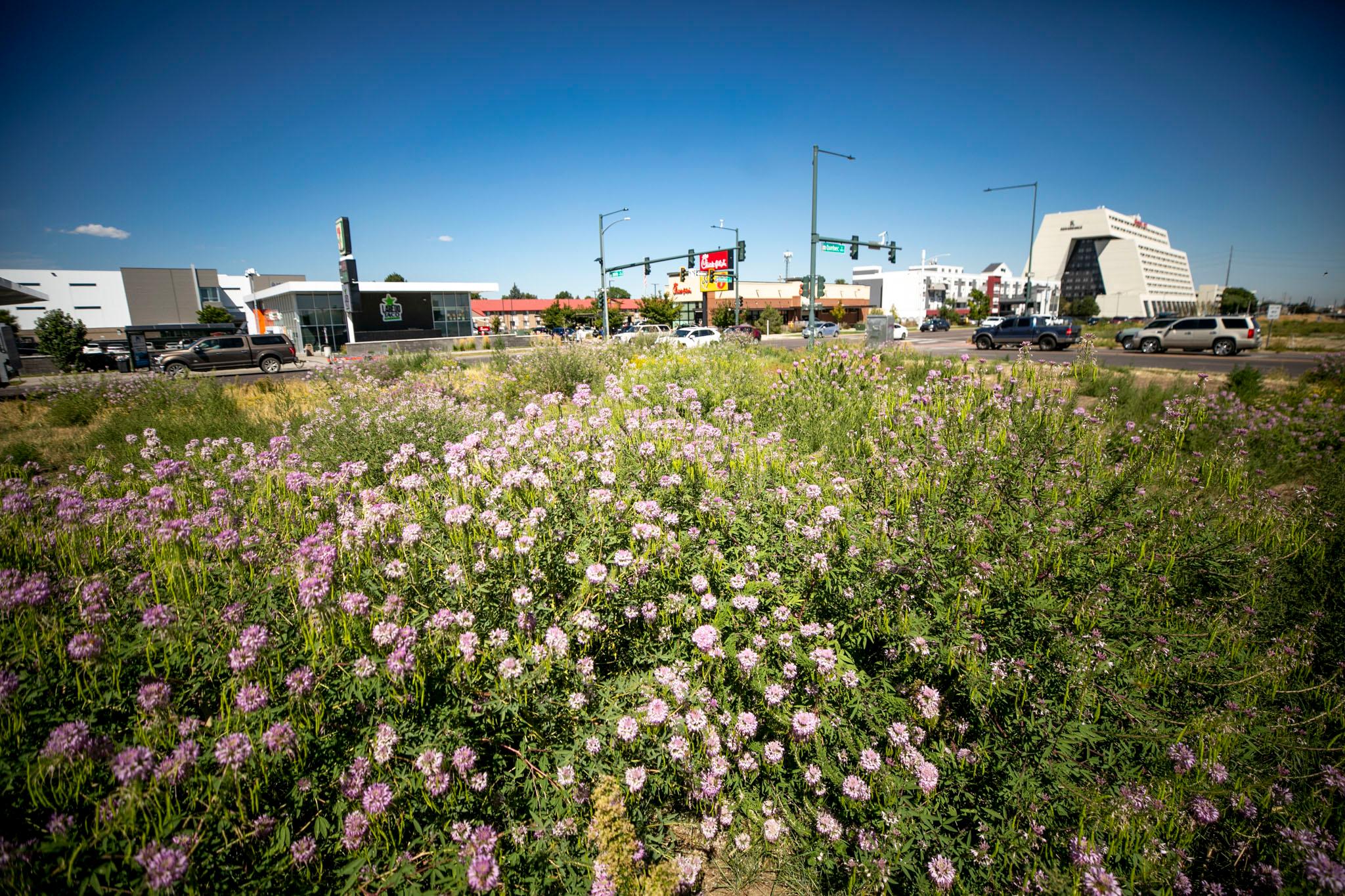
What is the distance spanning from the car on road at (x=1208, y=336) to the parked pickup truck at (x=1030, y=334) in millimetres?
3397

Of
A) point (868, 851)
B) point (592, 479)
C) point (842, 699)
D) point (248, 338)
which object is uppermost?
point (248, 338)

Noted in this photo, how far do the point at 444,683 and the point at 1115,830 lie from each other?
287 centimetres

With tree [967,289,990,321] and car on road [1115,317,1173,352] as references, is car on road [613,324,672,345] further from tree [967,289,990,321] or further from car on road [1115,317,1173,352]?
tree [967,289,990,321]

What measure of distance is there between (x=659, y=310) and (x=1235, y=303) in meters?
115

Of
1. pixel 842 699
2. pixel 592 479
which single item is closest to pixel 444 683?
pixel 592 479

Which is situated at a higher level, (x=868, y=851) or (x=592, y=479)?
(x=592, y=479)

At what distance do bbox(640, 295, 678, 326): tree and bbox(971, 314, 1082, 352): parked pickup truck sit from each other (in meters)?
32.3

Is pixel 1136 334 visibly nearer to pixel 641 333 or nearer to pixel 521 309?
pixel 641 333

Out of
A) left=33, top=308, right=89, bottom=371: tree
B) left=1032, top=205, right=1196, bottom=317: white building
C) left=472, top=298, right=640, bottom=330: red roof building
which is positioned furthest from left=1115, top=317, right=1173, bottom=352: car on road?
left=1032, top=205, right=1196, bottom=317: white building

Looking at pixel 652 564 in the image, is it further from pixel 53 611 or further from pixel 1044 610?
pixel 53 611

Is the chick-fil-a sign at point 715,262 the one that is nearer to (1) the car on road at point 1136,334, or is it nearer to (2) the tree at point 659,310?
(2) the tree at point 659,310

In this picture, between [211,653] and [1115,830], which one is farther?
[211,653]

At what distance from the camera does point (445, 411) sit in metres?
6.53

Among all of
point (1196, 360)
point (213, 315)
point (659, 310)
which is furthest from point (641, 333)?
point (213, 315)
